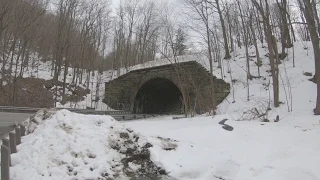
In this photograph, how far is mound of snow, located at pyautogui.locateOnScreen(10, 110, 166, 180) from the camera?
5.18 metres

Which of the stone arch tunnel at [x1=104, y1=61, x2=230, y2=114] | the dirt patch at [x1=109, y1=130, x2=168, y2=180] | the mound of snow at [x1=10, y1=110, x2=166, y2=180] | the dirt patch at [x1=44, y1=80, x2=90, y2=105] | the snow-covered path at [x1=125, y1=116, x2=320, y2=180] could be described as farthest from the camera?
the dirt patch at [x1=44, y1=80, x2=90, y2=105]

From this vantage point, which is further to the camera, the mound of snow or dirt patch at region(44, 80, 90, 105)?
dirt patch at region(44, 80, 90, 105)

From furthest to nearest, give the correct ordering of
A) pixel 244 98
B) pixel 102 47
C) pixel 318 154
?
1. pixel 102 47
2. pixel 244 98
3. pixel 318 154

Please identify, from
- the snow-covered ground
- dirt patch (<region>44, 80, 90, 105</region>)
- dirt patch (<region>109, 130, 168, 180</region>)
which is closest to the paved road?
the snow-covered ground

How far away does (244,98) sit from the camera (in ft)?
64.2

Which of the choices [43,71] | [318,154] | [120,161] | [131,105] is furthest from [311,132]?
[43,71]

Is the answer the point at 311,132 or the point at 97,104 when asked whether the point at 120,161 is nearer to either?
the point at 311,132

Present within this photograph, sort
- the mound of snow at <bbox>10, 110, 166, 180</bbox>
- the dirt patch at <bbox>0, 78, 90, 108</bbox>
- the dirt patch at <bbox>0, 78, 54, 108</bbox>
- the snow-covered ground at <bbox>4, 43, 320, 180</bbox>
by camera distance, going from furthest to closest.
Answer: the dirt patch at <bbox>0, 78, 90, 108</bbox> → the dirt patch at <bbox>0, 78, 54, 108</bbox> → the snow-covered ground at <bbox>4, 43, 320, 180</bbox> → the mound of snow at <bbox>10, 110, 166, 180</bbox>

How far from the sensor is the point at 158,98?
31266 mm

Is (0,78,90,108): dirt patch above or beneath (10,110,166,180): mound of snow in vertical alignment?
above

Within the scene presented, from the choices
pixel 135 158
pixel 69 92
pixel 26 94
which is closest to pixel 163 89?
pixel 69 92

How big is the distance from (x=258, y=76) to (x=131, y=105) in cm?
1171

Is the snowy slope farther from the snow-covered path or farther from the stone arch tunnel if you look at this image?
the stone arch tunnel

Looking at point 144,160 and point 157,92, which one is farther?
point 157,92
